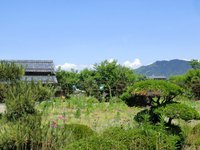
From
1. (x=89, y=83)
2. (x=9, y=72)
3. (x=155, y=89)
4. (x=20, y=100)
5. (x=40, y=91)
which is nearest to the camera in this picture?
(x=155, y=89)

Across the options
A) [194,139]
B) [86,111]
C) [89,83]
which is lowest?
[194,139]

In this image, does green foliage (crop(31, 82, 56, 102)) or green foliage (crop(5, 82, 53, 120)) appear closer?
green foliage (crop(5, 82, 53, 120))

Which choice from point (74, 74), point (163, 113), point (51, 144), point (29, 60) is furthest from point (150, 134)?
point (74, 74)

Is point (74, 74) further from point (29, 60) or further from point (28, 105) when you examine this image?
point (28, 105)

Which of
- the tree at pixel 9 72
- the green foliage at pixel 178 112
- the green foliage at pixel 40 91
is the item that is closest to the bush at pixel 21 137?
the green foliage at pixel 40 91

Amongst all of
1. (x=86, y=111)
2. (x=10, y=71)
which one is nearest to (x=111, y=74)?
(x=86, y=111)

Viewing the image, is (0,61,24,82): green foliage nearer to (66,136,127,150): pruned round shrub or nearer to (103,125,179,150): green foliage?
(103,125,179,150): green foliage

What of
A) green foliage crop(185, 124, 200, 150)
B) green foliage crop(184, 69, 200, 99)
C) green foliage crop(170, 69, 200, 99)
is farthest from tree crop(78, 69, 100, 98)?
green foliage crop(185, 124, 200, 150)

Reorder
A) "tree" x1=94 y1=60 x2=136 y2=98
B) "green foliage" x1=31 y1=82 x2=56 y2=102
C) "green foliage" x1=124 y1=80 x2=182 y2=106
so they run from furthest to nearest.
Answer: "tree" x1=94 y1=60 x2=136 y2=98, "green foliage" x1=31 y1=82 x2=56 y2=102, "green foliage" x1=124 y1=80 x2=182 y2=106

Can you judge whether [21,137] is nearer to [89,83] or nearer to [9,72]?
[9,72]

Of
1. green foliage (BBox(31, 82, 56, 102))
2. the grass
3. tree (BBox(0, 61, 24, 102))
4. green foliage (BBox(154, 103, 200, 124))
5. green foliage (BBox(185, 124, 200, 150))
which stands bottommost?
green foliage (BBox(185, 124, 200, 150))

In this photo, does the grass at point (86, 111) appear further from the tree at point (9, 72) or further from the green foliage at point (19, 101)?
the green foliage at point (19, 101)

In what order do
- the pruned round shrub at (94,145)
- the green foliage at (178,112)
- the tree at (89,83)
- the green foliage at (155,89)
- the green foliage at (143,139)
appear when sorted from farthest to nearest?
the tree at (89,83)
the green foliage at (155,89)
the green foliage at (178,112)
the green foliage at (143,139)
the pruned round shrub at (94,145)

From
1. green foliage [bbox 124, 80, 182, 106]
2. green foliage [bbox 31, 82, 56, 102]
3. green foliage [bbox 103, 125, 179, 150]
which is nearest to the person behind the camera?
green foliage [bbox 103, 125, 179, 150]
